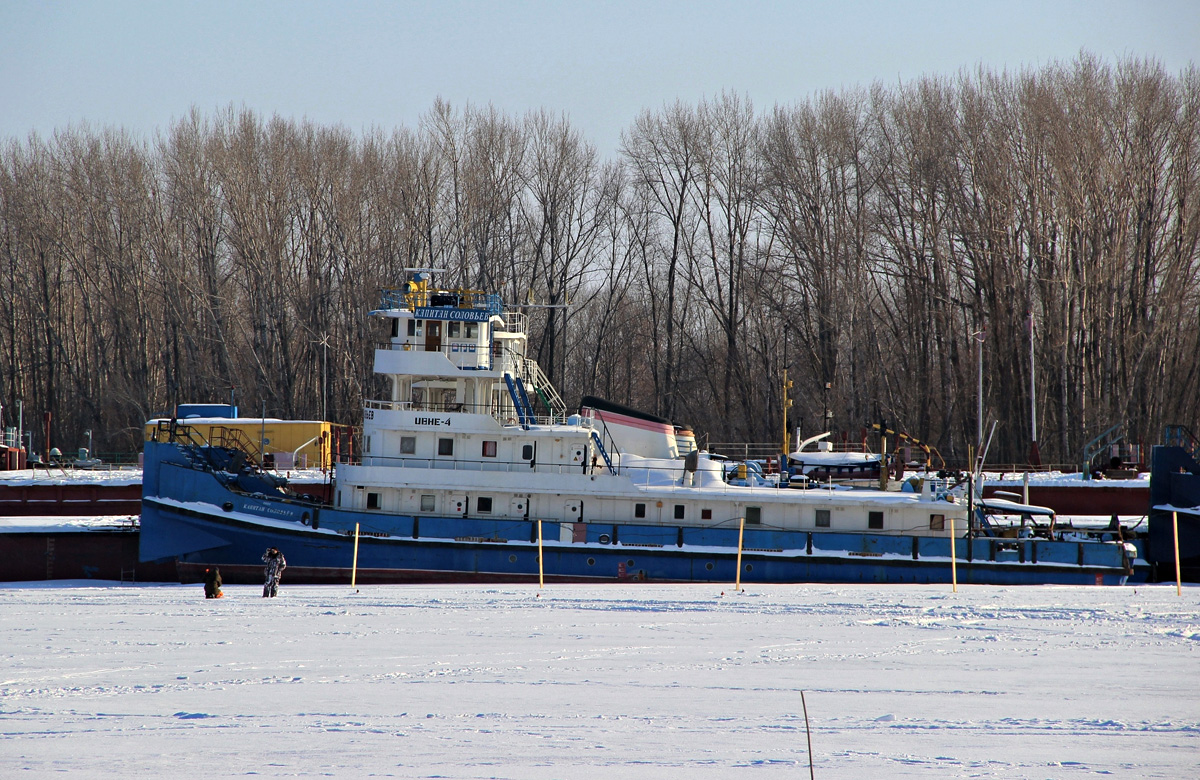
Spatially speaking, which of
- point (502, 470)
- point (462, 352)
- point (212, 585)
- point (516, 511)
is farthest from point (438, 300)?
point (212, 585)

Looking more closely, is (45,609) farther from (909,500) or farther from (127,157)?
(127,157)

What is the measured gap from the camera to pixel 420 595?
53.5 ft

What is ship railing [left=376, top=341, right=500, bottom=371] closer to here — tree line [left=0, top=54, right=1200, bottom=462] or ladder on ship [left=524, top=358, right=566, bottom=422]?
ladder on ship [left=524, top=358, right=566, bottom=422]

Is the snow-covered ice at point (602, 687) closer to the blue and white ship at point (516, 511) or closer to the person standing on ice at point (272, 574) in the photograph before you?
the person standing on ice at point (272, 574)

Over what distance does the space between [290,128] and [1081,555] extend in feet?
130

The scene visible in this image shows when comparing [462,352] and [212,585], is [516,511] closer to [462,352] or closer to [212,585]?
[462,352]

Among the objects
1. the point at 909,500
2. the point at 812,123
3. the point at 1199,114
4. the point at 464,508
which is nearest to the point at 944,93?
the point at 812,123

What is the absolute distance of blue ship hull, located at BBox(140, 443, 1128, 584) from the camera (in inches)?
819

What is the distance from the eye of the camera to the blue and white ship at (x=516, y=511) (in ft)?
68.4

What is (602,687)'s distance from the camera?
966 cm

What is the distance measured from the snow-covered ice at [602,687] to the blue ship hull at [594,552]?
16.3 ft

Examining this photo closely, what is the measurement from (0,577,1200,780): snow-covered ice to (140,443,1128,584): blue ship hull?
498cm

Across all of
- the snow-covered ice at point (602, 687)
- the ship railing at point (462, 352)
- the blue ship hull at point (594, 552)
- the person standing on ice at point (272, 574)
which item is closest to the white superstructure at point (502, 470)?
the ship railing at point (462, 352)

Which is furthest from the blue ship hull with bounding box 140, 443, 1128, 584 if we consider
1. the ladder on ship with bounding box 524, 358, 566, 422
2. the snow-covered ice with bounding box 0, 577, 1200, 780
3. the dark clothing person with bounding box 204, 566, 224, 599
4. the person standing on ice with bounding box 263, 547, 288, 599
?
the snow-covered ice with bounding box 0, 577, 1200, 780
